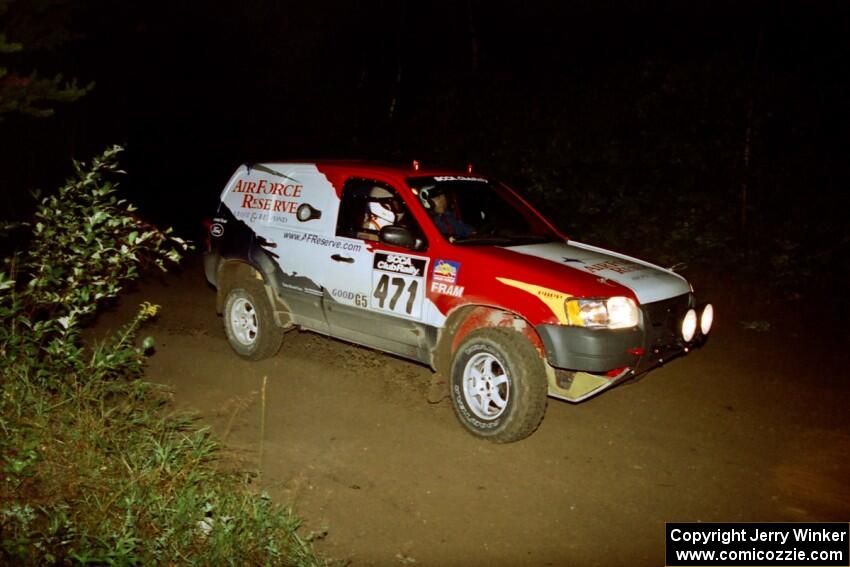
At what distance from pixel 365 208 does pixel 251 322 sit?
1797 mm

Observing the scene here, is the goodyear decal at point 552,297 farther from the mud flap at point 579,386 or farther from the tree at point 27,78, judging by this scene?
the tree at point 27,78

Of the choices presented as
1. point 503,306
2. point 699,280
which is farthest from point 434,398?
point 699,280

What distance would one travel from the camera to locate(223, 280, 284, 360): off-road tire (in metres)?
6.75

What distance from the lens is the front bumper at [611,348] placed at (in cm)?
482

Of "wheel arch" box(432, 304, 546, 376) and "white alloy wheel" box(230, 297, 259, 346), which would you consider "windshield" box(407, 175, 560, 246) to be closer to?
"wheel arch" box(432, 304, 546, 376)

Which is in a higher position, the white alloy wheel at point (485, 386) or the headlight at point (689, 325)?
the headlight at point (689, 325)

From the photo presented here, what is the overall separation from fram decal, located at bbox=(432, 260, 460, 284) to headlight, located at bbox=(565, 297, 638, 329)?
914 mm

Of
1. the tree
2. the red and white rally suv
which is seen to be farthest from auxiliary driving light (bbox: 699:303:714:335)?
the tree

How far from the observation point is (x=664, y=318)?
5.23 metres

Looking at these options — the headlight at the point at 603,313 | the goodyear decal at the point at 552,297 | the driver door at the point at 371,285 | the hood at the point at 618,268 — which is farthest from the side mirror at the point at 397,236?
the headlight at the point at 603,313

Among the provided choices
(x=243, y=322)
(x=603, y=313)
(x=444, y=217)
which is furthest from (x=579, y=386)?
(x=243, y=322)

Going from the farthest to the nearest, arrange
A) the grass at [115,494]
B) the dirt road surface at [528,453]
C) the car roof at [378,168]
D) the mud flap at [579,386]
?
1. the car roof at [378,168]
2. the mud flap at [579,386]
3. the dirt road surface at [528,453]
4. the grass at [115,494]

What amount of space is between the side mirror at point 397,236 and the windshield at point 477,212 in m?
0.30

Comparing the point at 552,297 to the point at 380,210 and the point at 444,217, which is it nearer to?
the point at 444,217
